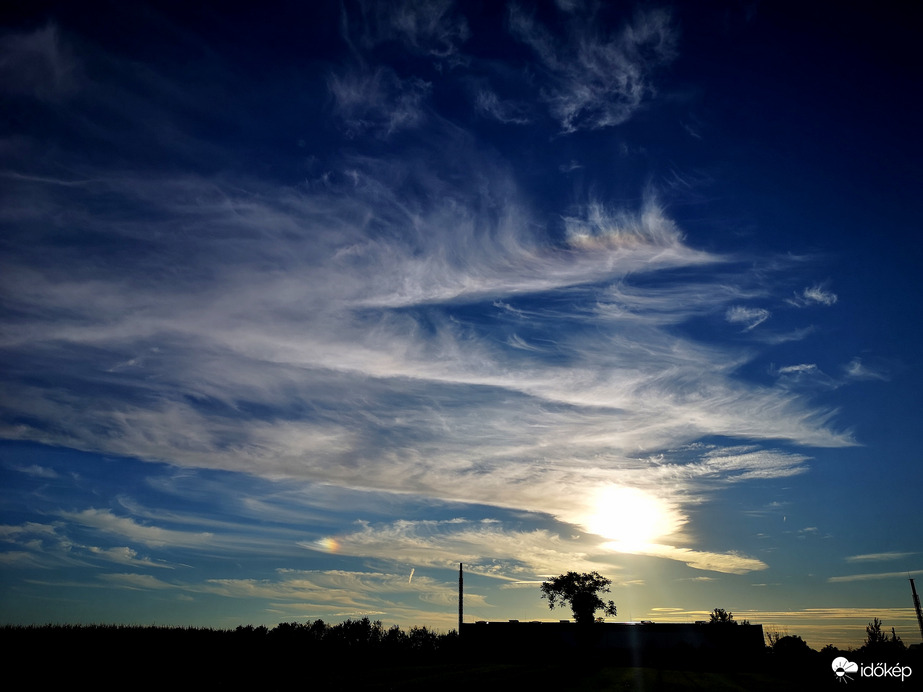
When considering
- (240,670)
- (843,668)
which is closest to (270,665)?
(240,670)

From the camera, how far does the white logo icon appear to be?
38.2 metres

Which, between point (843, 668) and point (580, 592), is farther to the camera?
point (580, 592)

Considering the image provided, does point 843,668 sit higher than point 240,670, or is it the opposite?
point 240,670

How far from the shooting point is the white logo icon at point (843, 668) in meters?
38.2

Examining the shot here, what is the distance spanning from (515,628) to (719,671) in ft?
119

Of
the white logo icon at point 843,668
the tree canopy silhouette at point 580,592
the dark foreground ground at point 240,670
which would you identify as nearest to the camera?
the dark foreground ground at point 240,670

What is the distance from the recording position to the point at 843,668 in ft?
131

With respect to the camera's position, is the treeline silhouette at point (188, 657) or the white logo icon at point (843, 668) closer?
the treeline silhouette at point (188, 657)

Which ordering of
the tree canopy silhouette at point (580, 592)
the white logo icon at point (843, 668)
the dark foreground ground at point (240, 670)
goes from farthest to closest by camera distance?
the tree canopy silhouette at point (580, 592) < the white logo icon at point (843, 668) < the dark foreground ground at point (240, 670)

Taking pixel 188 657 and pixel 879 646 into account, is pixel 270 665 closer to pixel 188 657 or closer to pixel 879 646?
pixel 188 657

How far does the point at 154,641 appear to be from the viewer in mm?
38562

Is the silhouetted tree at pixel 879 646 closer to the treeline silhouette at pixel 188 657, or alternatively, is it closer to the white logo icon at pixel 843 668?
the white logo icon at pixel 843 668

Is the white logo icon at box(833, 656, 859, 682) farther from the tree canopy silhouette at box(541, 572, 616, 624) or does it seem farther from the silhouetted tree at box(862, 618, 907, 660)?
the tree canopy silhouette at box(541, 572, 616, 624)

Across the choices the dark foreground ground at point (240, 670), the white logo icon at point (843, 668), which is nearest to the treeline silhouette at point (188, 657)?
the dark foreground ground at point (240, 670)
